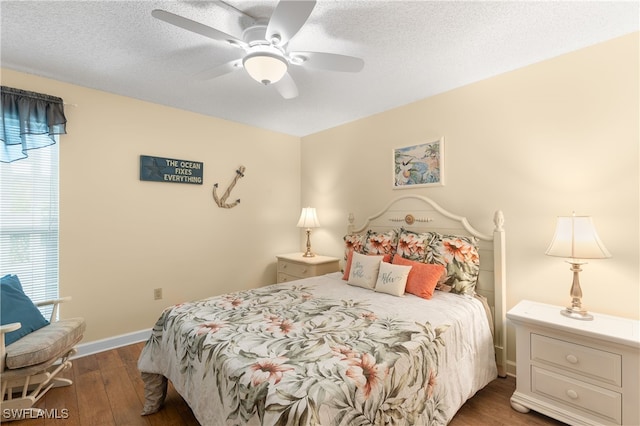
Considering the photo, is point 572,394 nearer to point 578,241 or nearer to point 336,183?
point 578,241

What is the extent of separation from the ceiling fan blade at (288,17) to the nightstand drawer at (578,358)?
2296 millimetres

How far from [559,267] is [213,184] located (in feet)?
11.2

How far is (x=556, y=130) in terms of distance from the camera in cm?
216

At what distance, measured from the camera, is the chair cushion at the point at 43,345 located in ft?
5.90

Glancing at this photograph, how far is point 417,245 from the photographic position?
8.37ft

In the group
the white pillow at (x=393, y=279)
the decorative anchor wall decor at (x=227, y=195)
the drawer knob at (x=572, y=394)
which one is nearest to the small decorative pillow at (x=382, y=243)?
the white pillow at (x=393, y=279)

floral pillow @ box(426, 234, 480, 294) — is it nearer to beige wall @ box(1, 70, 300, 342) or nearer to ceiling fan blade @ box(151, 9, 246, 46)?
ceiling fan blade @ box(151, 9, 246, 46)

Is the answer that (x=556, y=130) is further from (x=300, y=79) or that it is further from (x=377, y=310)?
(x=300, y=79)

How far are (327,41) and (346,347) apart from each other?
6.21ft

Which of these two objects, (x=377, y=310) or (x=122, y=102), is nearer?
(x=377, y=310)

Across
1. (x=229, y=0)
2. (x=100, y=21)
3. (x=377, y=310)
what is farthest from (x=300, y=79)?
(x=377, y=310)

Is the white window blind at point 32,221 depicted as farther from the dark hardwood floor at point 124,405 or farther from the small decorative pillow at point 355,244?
the small decorative pillow at point 355,244

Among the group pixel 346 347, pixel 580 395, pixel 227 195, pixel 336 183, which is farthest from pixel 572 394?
pixel 227 195

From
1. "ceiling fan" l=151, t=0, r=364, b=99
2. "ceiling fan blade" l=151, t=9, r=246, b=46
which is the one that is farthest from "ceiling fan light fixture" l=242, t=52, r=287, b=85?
"ceiling fan blade" l=151, t=9, r=246, b=46
